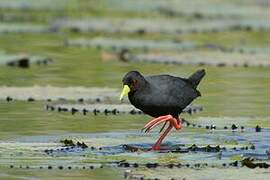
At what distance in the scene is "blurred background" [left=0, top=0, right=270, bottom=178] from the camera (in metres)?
12.1

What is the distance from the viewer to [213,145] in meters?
10.1

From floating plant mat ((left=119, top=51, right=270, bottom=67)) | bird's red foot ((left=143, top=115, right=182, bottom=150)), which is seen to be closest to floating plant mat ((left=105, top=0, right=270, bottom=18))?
floating plant mat ((left=119, top=51, right=270, bottom=67))

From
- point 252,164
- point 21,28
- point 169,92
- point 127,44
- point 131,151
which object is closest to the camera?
point 252,164

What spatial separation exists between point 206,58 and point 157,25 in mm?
5395

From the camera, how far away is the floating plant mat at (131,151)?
29.8 ft

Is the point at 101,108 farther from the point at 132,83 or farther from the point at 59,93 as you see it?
the point at 132,83

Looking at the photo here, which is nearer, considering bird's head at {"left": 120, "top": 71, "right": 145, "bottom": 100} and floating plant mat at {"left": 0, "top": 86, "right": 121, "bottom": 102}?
bird's head at {"left": 120, "top": 71, "right": 145, "bottom": 100}

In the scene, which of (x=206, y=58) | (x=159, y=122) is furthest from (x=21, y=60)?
(x=159, y=122)

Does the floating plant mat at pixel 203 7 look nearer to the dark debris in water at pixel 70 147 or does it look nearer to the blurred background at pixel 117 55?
the blurred background at pixel 117 55

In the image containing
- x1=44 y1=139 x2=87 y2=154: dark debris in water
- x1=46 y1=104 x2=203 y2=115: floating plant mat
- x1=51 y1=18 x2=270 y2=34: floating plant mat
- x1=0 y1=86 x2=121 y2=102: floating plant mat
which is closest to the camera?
x1=44 y1=139 x2=87 y2=154: dark debris in water

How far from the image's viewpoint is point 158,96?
10.3 meters

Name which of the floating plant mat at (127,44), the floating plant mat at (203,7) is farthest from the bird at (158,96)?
the floating plant mat at (203,7)

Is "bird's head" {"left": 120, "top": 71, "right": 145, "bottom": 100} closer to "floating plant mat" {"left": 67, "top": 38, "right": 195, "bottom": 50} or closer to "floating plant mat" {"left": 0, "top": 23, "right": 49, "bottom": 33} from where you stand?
"floating plant mat" {"left": 67, "top": 38, "right": 195, "bottom": 50}

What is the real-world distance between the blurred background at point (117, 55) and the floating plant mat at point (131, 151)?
10.9 inches
